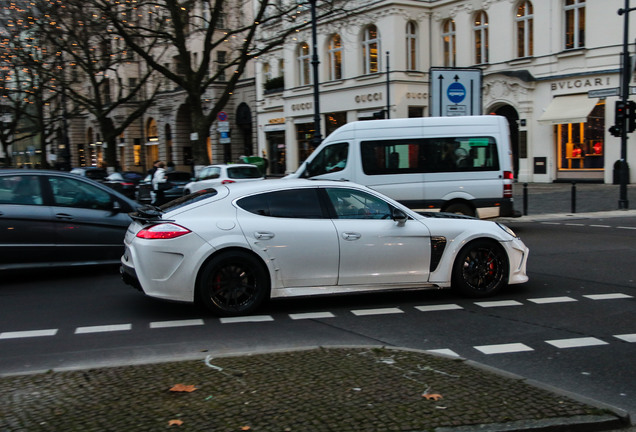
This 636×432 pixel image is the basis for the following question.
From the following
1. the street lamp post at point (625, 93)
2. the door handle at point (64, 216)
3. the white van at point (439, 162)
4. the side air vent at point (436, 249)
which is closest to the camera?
the side air vent at point (436, 249)

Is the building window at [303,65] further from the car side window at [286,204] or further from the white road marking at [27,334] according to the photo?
the white road marking at [27,334]

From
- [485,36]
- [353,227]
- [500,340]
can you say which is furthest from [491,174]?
[485,36]

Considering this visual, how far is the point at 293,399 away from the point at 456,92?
1677 centimetres

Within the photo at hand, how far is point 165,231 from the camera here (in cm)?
666

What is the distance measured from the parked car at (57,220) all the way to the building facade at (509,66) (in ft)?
58.5

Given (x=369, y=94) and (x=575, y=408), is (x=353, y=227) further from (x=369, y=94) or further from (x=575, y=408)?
(x=369, y=94)

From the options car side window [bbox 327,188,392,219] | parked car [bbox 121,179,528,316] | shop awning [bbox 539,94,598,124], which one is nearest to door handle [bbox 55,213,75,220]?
parked car [bbox 121,179,528,316]

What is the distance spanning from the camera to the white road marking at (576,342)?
5.68m

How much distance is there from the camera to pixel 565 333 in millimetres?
6070

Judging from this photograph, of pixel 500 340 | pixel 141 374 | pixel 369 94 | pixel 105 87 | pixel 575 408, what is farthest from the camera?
pixel 105 87

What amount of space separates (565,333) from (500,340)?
0.72m

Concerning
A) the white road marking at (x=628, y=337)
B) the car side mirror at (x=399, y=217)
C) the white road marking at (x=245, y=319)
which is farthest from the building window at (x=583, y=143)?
the white road marking at (x=245, y=319)

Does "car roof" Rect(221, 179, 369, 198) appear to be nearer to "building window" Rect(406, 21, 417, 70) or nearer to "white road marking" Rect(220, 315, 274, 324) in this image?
"white road marking" Rect(220, 315, 274, 324)

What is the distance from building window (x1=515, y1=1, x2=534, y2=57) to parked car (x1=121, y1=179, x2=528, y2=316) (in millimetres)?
26302
